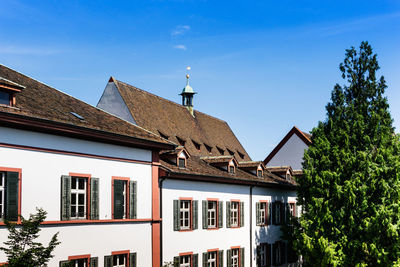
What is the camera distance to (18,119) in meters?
16.1

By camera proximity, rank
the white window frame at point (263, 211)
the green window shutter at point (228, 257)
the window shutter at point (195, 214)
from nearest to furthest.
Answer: the window shutter at point (195, 214)
the green window shutter at point (228, 257)
the white window frame at point (263, 211)

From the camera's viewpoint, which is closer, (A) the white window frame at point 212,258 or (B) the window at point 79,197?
(B) the window at point 79,197

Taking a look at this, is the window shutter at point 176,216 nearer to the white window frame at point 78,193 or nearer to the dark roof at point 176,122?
the white window frame at point 78,193

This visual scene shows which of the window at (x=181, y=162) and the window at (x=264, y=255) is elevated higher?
the window at (x=181, y=162)

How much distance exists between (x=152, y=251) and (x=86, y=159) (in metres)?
5.46

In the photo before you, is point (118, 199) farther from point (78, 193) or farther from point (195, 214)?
point (195, 214)

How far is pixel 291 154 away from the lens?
4225cm

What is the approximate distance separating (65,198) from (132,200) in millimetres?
3581

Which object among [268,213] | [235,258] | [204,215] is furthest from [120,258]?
[268,213]

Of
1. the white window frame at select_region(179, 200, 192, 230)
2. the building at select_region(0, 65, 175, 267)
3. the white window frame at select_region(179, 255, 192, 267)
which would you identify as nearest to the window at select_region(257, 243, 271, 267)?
the white window frame at select_region(179, 255, 192, 267)

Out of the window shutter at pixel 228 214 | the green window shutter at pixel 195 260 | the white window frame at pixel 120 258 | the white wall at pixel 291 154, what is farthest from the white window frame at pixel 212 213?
the white wall at pixel 291 154

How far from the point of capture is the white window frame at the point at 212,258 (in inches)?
1024

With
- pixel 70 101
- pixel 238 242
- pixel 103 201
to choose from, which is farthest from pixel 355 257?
pixel 70 101

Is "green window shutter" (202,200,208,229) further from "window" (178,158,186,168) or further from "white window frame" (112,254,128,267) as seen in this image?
"white window frame" (112,254,128,267)
